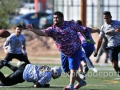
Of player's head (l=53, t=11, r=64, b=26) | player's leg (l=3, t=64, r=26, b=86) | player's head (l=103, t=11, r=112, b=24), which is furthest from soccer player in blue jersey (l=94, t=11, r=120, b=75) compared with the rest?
player's head (l=53, t=11, r=64, b=26)

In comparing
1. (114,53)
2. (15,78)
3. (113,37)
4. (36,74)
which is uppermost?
(113,37)

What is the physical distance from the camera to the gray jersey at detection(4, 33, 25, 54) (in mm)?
17672

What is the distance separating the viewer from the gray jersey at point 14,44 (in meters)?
17.7

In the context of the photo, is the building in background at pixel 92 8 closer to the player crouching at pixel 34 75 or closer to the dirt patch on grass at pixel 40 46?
the dirt patch on grass at pixel 40 46

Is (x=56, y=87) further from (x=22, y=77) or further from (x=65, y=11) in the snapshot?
(x=65, y=11)

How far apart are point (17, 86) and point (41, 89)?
1.00 metres

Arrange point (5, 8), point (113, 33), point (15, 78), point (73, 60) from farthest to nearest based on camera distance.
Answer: point (5, 8) → point (113, 33) → point (15, 78) → point (73, 60)

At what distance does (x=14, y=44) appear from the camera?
17734 mm

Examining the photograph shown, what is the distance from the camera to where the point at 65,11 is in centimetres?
3503

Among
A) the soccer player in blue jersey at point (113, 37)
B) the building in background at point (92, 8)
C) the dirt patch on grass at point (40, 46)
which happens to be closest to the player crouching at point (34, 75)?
the soccer player in blue jersey at point (113, 37)

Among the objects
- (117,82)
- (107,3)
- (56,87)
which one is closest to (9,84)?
(56,87)

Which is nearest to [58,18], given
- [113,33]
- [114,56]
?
[113,33]

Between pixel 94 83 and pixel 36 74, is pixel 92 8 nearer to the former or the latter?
pixel 94 83

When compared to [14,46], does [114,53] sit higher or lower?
higher
